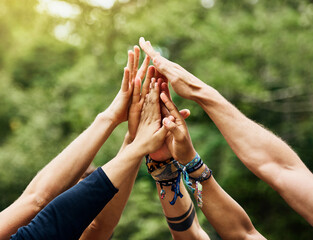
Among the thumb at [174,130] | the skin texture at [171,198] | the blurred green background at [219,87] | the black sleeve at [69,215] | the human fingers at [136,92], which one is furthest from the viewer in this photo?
the blurred green background at [219,87]

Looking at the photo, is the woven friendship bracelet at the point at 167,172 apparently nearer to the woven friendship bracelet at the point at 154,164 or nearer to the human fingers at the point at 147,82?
the woven friendship bracelet at the point at 154,164

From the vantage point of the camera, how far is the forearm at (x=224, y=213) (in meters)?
1.37

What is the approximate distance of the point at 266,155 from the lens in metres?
1.11

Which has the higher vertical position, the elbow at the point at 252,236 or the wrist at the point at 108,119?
the wrist at the point at 108,119

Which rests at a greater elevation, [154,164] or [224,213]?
[154,164]

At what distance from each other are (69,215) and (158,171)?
543mm

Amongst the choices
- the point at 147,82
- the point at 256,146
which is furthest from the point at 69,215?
the point at 147,82

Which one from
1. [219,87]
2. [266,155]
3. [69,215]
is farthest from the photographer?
[219,87]

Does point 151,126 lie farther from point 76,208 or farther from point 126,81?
point 76,208

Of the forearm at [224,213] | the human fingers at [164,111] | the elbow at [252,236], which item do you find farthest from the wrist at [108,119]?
the elbow at [252,236]

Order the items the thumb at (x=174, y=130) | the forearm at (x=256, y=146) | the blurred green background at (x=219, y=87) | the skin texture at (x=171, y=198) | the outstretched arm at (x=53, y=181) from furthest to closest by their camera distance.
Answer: the blurred green background at (x=219, y=87)
the skin texture at (x=171, y=198)
the thumb at (x=174, y=130)
the outstretched arm at (x=53, y=181)
the forearm at (x=256, y=146)

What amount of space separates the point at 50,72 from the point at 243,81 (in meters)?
6.23

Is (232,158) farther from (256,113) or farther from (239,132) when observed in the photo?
(239,132)

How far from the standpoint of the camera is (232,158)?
14.9 feet
